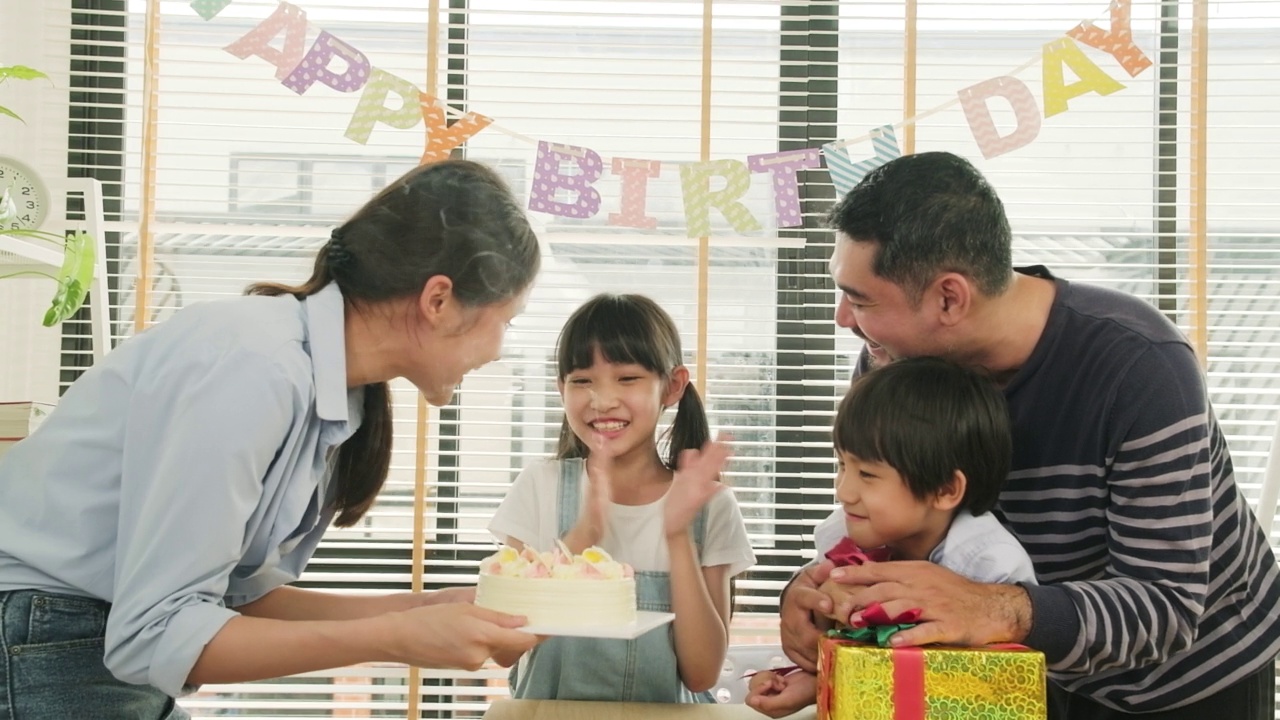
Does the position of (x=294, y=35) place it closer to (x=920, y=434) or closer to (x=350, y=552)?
(x=350, y=552)

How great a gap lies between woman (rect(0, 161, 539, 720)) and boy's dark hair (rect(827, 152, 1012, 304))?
548mm

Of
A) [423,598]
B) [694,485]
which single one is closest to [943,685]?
[694,485]

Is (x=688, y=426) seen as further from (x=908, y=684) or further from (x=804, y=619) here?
(x=908, y=684)

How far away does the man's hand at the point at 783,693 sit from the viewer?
153 centimetres

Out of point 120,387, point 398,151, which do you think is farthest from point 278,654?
point 398,151

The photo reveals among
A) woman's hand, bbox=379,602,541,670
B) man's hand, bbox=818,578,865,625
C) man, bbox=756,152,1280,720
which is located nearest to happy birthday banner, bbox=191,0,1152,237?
man, bbox=756,152,1280,720

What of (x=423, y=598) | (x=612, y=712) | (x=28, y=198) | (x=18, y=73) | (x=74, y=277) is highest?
(x=18, y=73)

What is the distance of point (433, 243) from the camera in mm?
1462

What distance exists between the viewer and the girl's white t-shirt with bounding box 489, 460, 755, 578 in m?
2.14

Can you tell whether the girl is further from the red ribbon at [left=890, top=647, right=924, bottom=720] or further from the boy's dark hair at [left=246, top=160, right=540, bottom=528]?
the red ribbon at [left=890, top=647, right=924, bottom=720]

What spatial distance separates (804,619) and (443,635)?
523mm

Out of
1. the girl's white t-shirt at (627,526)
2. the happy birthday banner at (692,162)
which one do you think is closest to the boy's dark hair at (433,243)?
the girl's white t-shirt at (627,526)

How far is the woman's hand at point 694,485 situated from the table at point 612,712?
32 cm

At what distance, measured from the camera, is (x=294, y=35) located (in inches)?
121
